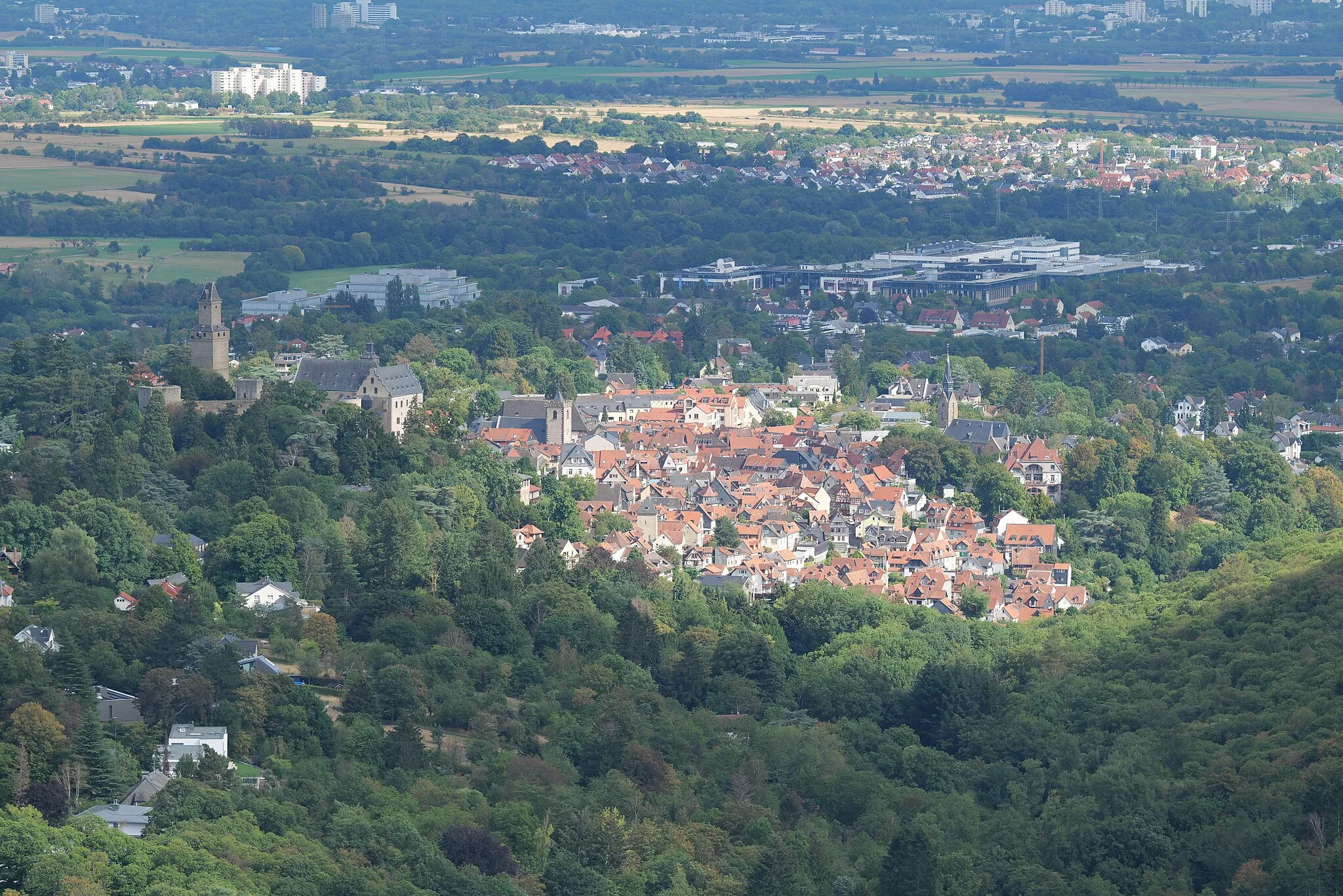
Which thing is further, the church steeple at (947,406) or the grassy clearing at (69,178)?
the grassy clearing at (69,178)

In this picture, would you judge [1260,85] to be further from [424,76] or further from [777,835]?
[777,835]

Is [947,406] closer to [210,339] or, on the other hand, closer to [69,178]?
[210,339]

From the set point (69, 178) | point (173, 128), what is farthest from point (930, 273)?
point (173, 128)

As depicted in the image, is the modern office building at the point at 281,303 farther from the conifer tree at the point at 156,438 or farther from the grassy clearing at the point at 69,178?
the conifer tree at the point at 156,438

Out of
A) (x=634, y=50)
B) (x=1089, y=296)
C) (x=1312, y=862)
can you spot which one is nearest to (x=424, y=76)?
(x=634, y=50)

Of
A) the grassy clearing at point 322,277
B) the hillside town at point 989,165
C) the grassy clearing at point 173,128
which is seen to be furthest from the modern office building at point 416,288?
the grassy clearing at point 173,128

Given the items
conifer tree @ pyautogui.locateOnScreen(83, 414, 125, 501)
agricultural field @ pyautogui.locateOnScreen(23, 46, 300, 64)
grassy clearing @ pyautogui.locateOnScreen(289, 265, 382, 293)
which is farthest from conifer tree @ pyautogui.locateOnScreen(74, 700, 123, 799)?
agricultural field @ pyautogui.locateOnScreen(23, 46, 300, 64)
